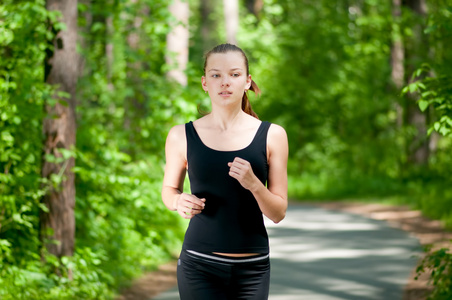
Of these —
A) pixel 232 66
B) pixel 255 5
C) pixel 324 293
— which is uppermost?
pixel 255 5

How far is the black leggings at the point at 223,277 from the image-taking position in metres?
3.44

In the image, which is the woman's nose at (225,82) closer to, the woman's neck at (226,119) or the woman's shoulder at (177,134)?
the woman's neck at (226,119)

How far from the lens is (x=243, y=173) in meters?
3.19

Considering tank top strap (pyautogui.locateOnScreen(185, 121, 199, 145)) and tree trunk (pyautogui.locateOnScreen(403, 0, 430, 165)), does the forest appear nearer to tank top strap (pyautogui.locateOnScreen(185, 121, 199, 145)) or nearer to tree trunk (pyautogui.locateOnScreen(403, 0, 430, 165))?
tree trunk (pyautogui.locateOnScreen(403, 0, 430, 165))

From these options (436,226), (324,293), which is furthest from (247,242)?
(436,226)

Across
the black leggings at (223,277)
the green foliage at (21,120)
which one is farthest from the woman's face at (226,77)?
the green foliage at (21,120)

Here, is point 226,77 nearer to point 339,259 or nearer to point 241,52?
point 241,52

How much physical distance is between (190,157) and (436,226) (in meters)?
13.0

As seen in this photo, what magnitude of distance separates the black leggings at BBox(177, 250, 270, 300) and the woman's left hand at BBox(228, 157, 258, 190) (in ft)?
1.34

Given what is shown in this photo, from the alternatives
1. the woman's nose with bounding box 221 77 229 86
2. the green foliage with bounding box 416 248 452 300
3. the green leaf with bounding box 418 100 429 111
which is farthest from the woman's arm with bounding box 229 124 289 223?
the green foliage with bounding box 416 248 452 300

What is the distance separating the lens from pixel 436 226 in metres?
15.6

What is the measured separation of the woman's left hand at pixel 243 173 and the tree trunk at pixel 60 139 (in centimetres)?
456

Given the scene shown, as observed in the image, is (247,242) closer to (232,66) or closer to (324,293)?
(232,66)

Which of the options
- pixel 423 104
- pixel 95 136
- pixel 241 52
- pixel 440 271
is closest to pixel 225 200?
pixel 241 52
